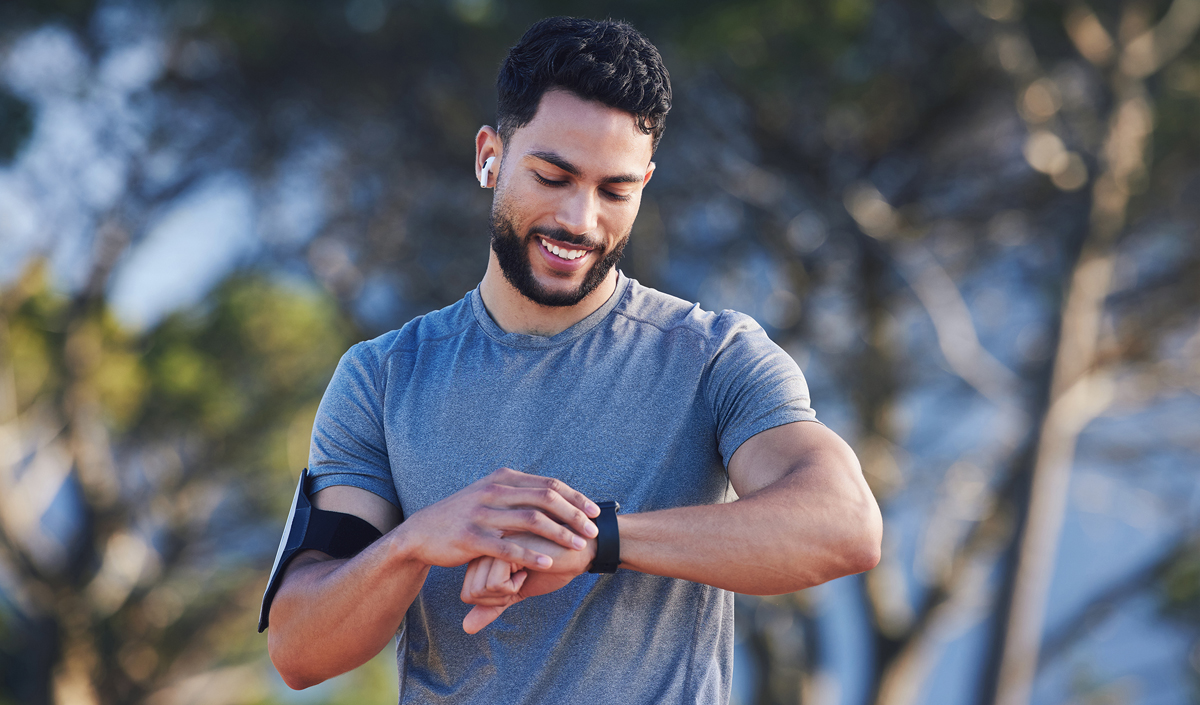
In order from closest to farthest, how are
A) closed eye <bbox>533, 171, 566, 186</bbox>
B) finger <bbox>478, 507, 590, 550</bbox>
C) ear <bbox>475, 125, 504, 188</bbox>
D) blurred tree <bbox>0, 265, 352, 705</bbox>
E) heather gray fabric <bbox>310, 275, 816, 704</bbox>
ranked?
1. finger <bbox>478, 507, 590, 550</bbox>
2. heather gray fabric <bbox>310, 275, 816, 704</bbox>
3. closed eye <bbox>533, 171, 566, 186</bbox>
4. ear <bbox>475, 125, 504, 188</bbox>
5. blurred tree <bbox>0, 265, 352, 705</bbox>

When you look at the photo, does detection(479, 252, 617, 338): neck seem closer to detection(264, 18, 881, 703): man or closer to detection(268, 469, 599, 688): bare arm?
detection(264, 18, 881, 703): man

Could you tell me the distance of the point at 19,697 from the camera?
10.4 m

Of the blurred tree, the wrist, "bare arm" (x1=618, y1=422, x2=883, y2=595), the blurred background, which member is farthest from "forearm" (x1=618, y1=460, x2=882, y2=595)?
the blurred tree

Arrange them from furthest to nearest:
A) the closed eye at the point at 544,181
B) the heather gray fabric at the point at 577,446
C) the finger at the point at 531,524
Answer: the closed eye at the point at 544,181 → the heather gray fabric at the point at 577,446 → the finger at the point at 531,524

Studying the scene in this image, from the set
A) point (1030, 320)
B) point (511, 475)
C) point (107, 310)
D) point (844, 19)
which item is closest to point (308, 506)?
point (511, 475)

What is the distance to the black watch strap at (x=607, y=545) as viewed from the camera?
4.83 ft

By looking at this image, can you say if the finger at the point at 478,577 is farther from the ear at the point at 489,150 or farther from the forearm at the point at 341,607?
the ear at the point at 489,150

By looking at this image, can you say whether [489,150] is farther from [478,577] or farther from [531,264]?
[478,577]

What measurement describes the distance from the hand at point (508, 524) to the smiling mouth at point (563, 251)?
414mm

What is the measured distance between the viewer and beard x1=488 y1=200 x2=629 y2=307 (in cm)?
173

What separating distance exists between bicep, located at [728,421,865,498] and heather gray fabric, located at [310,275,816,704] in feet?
0.08

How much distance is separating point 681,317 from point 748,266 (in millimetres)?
6429

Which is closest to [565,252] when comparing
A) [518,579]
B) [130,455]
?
[518,579]

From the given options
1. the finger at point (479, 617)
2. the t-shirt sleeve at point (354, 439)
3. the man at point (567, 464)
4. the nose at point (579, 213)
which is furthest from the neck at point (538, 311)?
the finger at point (479, 617)
